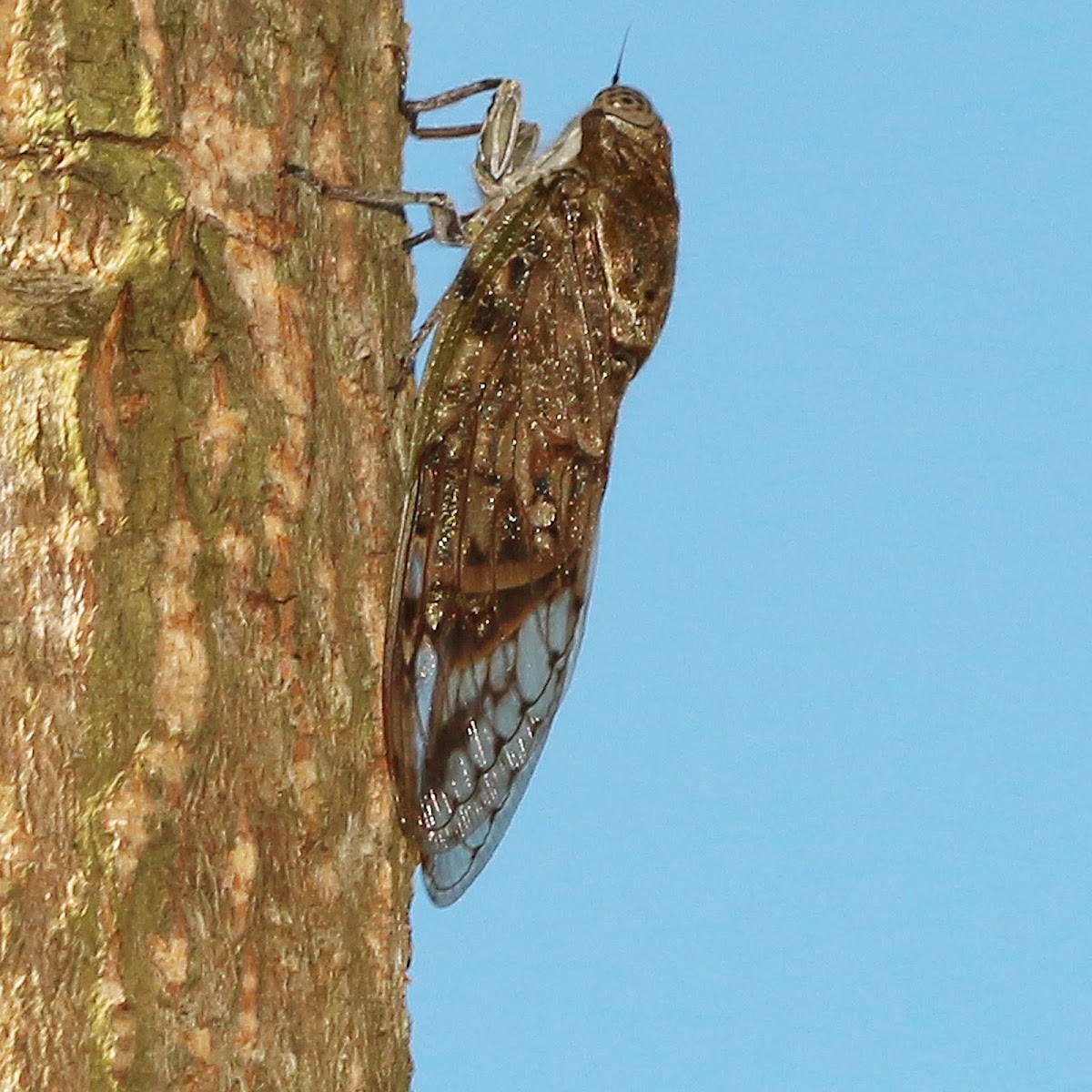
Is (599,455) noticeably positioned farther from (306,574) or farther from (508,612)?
(306,574)

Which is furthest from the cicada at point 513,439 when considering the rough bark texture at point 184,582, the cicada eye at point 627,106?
the rough bark texture at point 184,582

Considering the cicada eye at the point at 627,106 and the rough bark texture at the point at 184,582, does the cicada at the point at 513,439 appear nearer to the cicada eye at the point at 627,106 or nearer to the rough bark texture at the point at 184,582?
the cicada eye at the point at 627,106

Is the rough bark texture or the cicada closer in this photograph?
the rough bark texture

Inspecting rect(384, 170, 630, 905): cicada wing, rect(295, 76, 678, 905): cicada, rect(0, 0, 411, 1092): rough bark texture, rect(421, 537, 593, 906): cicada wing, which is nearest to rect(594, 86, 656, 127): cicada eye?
rect(295, 76, 678, 905): cicada

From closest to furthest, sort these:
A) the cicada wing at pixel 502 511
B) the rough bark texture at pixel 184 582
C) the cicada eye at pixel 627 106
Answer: the rough bark texture at pixel 184 582 → the cicada wing at pixel 502 511 → the cicada eye at pixel 627 106

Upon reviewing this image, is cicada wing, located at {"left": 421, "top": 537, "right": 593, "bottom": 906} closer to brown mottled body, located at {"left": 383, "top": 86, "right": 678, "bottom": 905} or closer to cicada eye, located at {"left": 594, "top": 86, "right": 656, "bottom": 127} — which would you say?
brown mottled body, located at {"left": 383, "top": 86, "right": 678, "bottom": 905}

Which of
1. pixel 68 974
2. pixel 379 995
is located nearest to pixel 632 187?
pixel 379 995

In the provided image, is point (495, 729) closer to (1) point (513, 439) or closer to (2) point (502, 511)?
(2) point (502, 511)

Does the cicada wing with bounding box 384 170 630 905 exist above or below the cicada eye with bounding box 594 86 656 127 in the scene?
below
